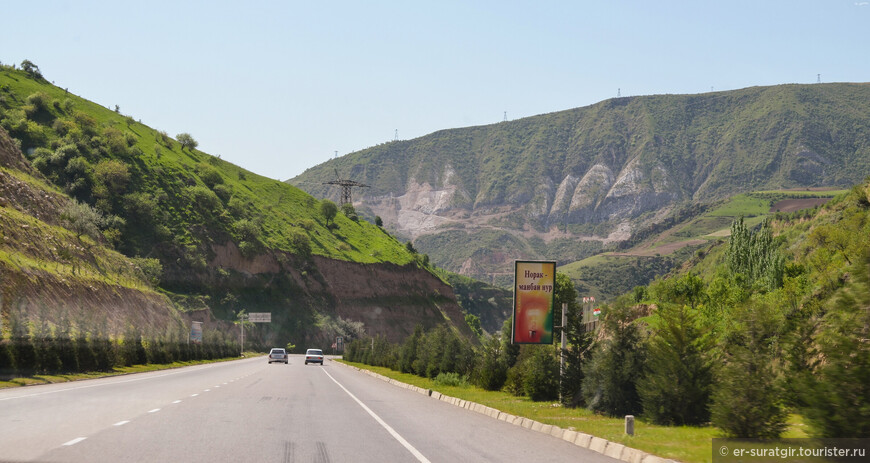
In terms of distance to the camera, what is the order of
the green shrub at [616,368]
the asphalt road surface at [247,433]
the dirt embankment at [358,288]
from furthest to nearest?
the dirt embankment at [358,288], the green shrub at [616,368], the asphalt road surface at [247,433]

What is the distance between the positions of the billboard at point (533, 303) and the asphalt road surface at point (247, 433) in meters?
7.87

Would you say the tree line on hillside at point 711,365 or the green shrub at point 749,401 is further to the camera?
the green shrub at point 749,401

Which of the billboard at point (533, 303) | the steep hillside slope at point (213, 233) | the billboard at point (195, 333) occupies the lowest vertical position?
the billboard at point (195, 333)

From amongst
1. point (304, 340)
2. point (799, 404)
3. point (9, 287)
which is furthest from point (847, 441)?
point (304, 340)

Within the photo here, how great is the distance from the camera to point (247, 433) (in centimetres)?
1425

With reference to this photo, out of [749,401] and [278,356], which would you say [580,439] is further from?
[278,356]

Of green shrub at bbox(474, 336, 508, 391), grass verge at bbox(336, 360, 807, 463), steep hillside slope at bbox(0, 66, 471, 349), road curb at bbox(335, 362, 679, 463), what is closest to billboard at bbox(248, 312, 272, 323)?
steep hillside slope at bbox(0, 66, 471, 349)

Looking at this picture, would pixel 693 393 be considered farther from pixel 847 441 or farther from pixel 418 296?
pixel 418 296

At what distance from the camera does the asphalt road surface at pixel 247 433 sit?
11359mm

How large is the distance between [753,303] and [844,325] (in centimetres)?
853

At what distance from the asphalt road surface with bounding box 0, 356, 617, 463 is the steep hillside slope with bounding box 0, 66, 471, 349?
8505 cm

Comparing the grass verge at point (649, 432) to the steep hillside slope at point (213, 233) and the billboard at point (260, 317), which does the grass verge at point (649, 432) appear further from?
the billboard at point (260, 317)

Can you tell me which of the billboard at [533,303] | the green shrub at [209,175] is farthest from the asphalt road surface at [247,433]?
the green shrub at [209,175]

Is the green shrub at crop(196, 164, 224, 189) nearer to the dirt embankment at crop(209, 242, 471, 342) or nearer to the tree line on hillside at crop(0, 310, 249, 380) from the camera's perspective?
the dirt embankment at crop(209, 242, 471, 342)
